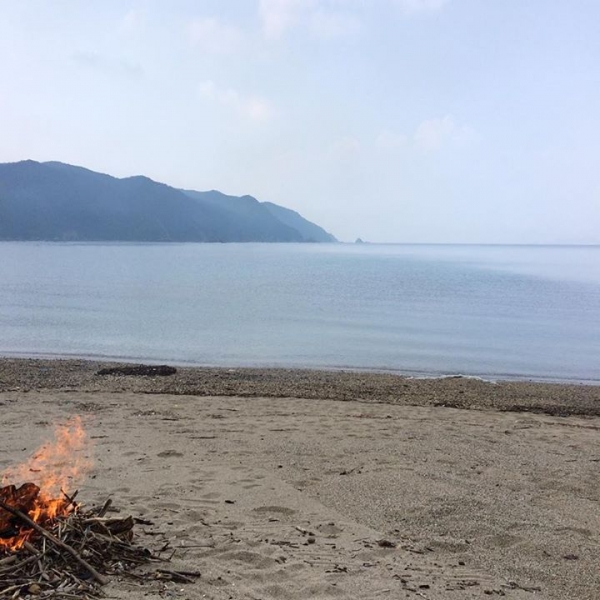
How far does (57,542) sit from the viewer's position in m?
4.24

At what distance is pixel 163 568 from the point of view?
14.6 ft

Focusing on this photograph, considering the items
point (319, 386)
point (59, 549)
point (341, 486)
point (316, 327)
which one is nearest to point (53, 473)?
point (59, 549)

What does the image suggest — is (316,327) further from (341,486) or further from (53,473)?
(53,473)

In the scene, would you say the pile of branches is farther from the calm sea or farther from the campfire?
the calm sea

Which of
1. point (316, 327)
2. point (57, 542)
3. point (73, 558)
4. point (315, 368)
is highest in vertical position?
point (316, 327)

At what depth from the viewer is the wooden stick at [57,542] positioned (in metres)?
4.16

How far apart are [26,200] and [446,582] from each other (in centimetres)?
21946

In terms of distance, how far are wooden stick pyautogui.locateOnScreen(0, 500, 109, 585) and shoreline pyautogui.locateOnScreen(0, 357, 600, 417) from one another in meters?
8.23

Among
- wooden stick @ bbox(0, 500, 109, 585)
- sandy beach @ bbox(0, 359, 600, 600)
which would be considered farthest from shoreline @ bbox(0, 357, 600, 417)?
wooden stick @ bbox(0, 500, 109, 585)

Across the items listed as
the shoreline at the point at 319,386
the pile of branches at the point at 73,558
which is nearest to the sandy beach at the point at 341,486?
the shoreline at the point at 319,386

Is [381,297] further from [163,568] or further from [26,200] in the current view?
[26,200]

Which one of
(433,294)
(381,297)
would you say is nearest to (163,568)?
(381,297)

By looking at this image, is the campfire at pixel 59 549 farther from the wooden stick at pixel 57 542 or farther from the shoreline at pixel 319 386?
the shoreline at pixel 319 386

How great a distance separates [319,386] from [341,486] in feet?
25.2
